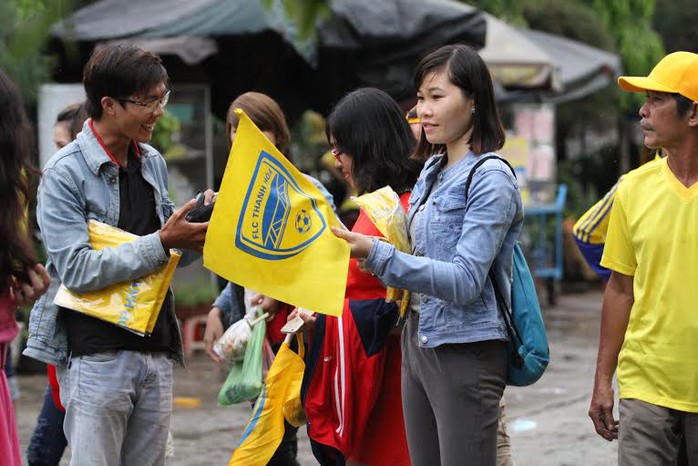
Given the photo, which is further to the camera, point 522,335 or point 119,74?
point 119,74

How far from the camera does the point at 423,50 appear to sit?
10.1m

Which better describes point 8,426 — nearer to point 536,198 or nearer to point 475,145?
point 475,145

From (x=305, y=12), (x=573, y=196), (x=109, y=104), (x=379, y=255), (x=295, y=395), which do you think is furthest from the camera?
(x=573, y=196)

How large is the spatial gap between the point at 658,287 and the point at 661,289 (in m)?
0.02

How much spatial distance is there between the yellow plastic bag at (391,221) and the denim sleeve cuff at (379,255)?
355 millimetres

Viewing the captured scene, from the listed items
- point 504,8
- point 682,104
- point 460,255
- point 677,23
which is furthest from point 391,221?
point 677,23

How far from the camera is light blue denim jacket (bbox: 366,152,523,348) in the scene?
340 cm

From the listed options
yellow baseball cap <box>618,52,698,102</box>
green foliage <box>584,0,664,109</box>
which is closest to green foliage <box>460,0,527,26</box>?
green foliage <box>584,0,664,109</box>

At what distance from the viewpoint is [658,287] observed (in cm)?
372

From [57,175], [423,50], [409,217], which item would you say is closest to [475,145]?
[409,217]

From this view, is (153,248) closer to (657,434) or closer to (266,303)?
(266,303)

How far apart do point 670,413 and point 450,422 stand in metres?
0.71

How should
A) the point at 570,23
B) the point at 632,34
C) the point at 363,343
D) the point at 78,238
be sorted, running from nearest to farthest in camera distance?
the point at 78,238 < the point at 363,343 < the point at 570,23 < the point at 632,34

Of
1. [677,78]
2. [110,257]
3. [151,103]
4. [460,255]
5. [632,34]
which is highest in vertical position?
[677,78]
